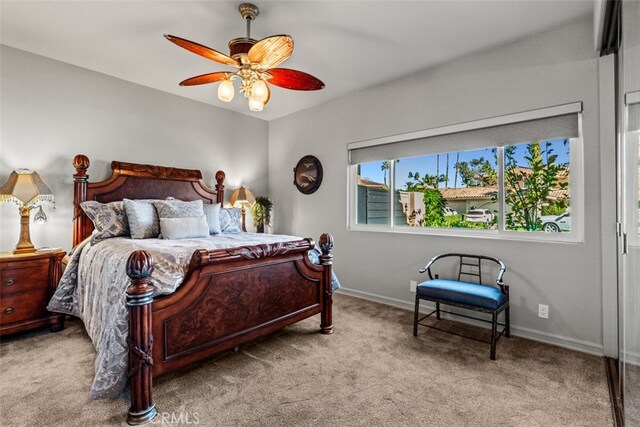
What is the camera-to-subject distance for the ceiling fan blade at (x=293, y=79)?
2.46 m

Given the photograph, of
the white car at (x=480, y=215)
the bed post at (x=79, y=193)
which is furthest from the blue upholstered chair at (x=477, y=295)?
the bed post at (x=79, y=193)

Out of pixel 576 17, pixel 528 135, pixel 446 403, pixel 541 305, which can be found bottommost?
pixel 446 403

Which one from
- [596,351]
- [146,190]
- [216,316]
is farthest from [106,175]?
[596,351]

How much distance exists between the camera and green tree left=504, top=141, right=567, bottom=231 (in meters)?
2.77

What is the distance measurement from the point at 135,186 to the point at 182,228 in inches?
44.1

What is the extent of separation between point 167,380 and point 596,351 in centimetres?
316

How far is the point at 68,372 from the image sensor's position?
2.17 metres

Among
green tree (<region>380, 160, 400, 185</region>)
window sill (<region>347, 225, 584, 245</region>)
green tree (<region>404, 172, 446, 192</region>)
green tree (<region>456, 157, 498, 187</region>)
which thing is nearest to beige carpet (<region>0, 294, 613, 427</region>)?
window sill (<region>347, 225, 584, 245</region>)

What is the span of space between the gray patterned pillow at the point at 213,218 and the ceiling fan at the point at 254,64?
149 centimetres

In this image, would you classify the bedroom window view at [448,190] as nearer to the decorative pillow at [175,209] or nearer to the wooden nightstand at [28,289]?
the decorative pillow at [175,209]

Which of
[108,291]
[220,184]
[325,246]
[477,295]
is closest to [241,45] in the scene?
[325,246]

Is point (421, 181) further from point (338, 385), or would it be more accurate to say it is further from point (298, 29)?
point (338, 385)

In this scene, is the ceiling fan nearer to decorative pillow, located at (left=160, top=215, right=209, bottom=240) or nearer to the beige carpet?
decorative pillow, located at (left=160, top=215, right=209, bottom=240)

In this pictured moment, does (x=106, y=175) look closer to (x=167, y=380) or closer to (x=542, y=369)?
(x=167, y=380)
